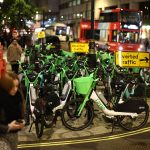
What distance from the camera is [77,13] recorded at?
270 feet

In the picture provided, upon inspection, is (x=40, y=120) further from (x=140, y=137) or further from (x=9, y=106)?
(x=9, y=106)

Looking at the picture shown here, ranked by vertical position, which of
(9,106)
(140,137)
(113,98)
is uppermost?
(9,106)

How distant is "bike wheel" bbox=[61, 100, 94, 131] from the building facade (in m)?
41.2

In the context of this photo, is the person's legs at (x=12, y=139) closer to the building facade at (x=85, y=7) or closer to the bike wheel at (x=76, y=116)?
the bike wheel at (x=76, y=116)

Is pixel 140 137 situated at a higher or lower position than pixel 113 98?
lower

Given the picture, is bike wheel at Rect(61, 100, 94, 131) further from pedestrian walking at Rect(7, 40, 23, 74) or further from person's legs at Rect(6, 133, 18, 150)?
pedestrian walking at Rect(7, 40, 23, 74)

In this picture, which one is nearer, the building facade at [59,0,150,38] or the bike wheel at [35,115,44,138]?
the bike wheel at [35,115,44,138]

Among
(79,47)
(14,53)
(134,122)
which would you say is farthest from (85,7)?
(134,122)

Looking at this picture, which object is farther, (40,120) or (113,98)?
(113,98)

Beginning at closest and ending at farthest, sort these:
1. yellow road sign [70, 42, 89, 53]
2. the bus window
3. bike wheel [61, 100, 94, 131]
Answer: bike wheel [61, 100, 94, 131] < yellow road sign [70, 42, 89, 53] < the bus window

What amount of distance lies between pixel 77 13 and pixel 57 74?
72.2 metres

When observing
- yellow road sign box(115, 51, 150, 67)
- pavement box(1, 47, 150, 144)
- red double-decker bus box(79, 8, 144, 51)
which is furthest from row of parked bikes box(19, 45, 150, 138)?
Answer: red double-decker bus box(79, 8, 144, 51)

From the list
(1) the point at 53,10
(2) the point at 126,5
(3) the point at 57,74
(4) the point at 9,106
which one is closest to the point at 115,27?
(3) the point at 57,74

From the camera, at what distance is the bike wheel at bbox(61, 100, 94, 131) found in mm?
8227
